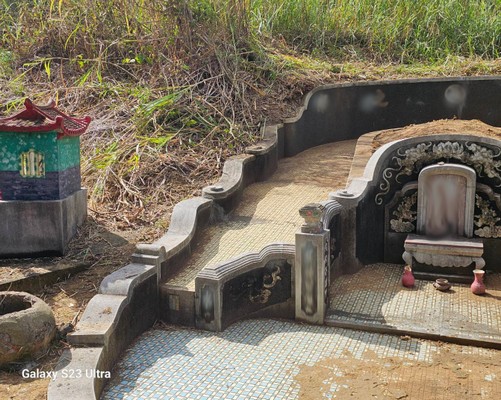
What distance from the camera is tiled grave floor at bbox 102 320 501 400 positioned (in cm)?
480

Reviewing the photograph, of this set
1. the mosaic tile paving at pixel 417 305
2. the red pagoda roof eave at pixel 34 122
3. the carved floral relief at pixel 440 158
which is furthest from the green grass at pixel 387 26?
the red pagoda roof eave at pixel 34 122

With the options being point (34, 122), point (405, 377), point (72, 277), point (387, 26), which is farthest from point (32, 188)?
point (387, 26)

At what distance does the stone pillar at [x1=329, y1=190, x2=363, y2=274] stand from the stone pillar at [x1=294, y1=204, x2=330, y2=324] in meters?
1.18

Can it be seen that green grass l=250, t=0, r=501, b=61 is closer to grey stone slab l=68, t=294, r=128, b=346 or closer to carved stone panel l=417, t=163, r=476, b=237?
carved stone panel l=417, t=163, r=476, b=237

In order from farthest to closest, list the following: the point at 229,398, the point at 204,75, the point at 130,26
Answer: the point at 130,26 < the point at 204,75 < the point at 229,398

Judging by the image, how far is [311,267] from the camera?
6.06 meters

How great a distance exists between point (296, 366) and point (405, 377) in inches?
35.5

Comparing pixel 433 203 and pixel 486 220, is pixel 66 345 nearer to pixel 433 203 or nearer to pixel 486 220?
pixel 433 203

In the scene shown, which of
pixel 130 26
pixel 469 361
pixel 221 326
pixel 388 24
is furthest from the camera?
pixel 388 24

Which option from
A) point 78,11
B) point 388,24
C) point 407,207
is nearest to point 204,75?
point 78,11

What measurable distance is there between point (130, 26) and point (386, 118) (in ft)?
16.9

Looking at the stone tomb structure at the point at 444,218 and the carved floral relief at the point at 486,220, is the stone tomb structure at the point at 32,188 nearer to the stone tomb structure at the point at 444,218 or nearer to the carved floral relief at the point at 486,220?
the stone tomb structure at the point at 444,218

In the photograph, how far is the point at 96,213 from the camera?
7.59 metres

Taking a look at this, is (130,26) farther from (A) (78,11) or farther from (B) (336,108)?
(B) (336,108)
